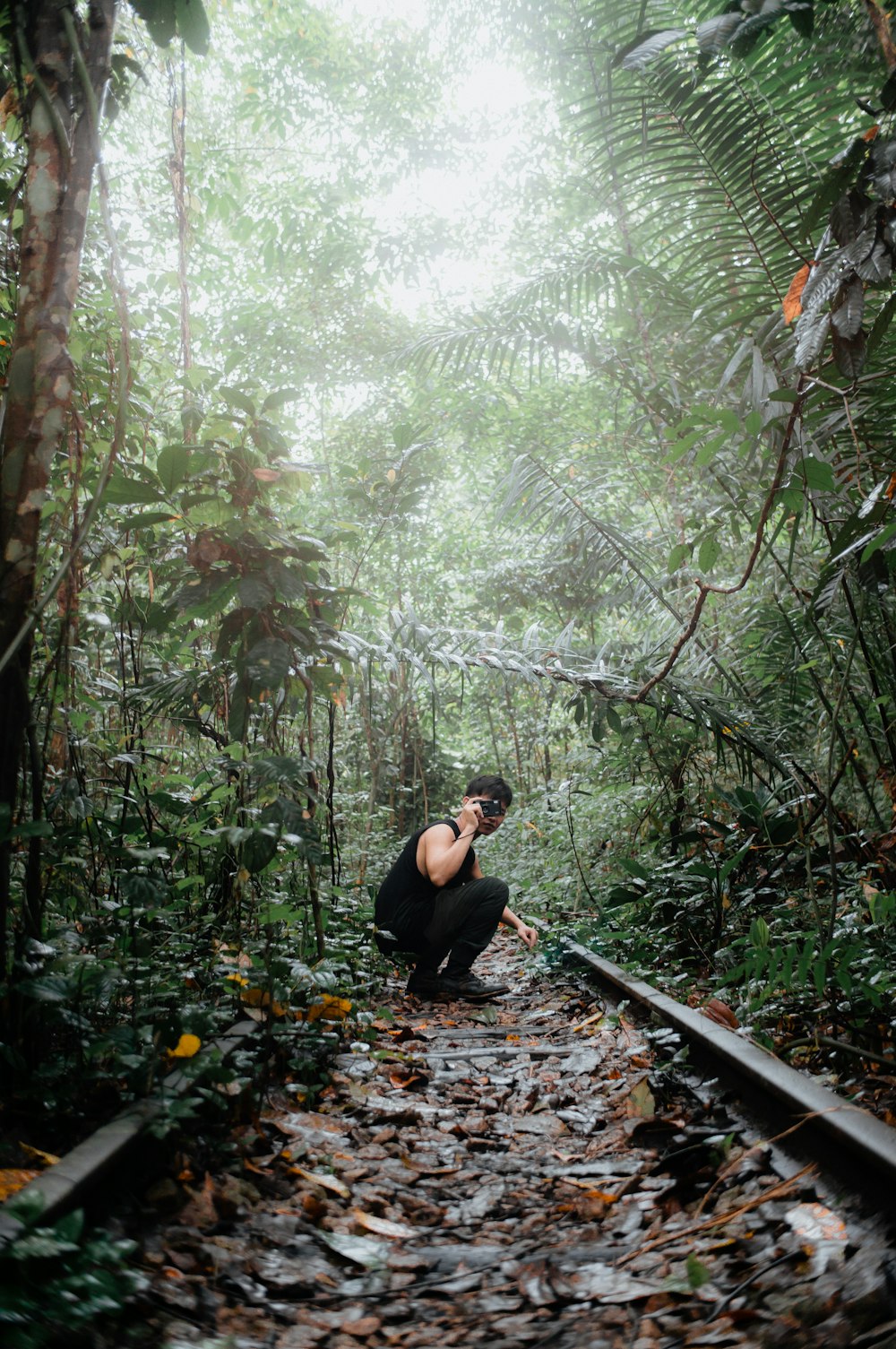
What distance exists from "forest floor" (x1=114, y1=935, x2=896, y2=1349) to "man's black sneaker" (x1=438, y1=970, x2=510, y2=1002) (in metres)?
1.92

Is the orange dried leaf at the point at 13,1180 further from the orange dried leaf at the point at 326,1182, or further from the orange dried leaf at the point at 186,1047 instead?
the orange dried leaf at the point at 326,1182

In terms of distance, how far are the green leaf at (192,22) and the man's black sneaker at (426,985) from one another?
4.42 m

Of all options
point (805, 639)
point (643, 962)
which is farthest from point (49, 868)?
point (805, 639)

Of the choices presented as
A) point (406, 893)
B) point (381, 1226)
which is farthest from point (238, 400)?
point (406, 893)

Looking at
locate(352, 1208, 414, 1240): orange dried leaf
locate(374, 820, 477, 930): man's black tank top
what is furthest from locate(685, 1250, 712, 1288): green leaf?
locate(374, 820, 477, 930): man's black tank top

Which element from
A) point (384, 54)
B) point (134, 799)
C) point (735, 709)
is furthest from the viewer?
point (384, 54)

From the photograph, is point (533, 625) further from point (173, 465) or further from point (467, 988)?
point (173, 465)

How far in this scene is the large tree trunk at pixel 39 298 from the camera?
2238mm

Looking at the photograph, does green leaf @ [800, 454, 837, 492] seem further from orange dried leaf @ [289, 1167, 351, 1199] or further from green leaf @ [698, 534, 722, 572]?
orange dried leaf @ [289, 1167, 351, 1199]

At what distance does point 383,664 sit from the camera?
4.58 meters

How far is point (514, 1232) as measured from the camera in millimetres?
2100

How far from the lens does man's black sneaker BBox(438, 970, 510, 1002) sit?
505 centimetres

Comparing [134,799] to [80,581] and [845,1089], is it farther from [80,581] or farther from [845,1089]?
[845,1089]

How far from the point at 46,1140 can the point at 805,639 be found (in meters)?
4.09
